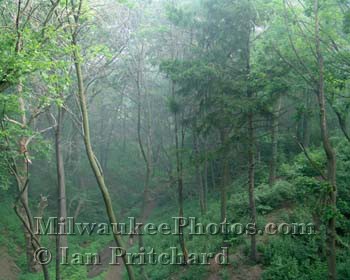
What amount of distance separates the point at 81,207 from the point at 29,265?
794 centimetres

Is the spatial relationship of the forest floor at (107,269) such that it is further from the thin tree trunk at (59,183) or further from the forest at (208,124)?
the thin tree trunk at (59,183)

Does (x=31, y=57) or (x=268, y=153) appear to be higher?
(x=31, y=57)

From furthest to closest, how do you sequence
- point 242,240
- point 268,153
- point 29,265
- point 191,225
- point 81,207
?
point 81,207 < point 268,153 < point 191,225 < point 29,265 < point 242,240

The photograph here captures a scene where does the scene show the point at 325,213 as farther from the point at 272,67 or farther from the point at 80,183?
the point at 80,183

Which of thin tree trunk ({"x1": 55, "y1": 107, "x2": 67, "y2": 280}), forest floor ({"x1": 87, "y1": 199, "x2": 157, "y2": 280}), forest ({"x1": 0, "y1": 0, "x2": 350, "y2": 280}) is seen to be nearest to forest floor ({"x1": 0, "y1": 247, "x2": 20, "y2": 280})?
forest ({"x1": 0, "y1": 0, "x2": 350, "y2": 280})

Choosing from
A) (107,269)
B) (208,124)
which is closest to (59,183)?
(107,269)

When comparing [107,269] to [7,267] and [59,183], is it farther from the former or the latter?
[59,183]

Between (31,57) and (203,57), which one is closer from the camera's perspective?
(31,57)

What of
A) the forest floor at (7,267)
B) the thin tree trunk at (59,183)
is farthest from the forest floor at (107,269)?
the forest floor at (7,267)

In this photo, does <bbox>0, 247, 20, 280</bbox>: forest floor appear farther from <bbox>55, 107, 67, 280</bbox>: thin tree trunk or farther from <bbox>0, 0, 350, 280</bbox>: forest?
<bbox>55, 107, 67, 280</bbox>: thin tree trunk

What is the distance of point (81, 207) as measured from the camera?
22.8 metres

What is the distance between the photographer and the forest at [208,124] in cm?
801

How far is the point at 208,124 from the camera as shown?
1170 cm

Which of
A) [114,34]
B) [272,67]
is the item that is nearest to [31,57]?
[272,67]
